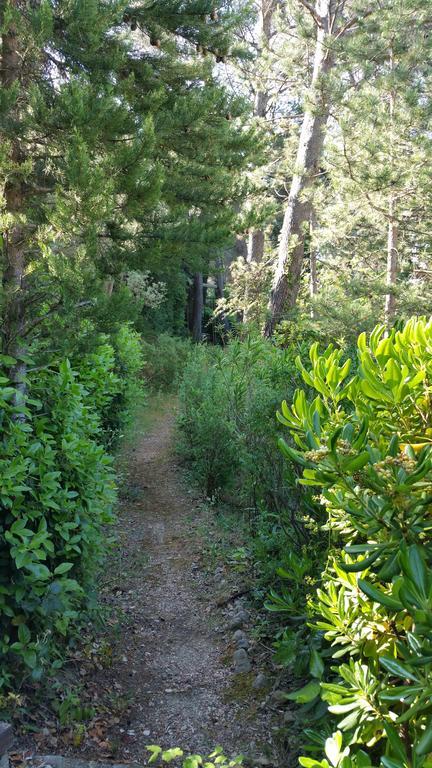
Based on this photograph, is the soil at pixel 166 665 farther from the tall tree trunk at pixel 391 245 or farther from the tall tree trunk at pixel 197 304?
the tall tree trunk at pixel 197 304

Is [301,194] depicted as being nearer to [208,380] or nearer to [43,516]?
[208,380]

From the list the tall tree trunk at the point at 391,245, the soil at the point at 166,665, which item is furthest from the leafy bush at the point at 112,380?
the tall tree trunk at the point at 391,245

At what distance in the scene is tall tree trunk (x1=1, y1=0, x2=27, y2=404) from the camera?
3.30 m

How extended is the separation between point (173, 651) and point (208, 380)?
4.27 meters

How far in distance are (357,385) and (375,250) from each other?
987cm

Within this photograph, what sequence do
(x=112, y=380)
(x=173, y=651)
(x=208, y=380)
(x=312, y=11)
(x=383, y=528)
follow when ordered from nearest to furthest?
(x=383, y=528)
(x=173, y=651)
(x=112, y=380)
(x=208, y=380)
(x=312, y=11)

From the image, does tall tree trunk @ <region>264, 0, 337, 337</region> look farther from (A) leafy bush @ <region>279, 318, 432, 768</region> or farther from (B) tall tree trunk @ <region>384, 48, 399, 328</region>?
(A) leafy bush @ <region>279, 318, 432, 768</region>

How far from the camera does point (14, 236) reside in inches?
153

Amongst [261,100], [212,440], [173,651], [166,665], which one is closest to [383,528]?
[166,665]

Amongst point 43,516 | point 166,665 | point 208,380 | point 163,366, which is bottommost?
point 166,665

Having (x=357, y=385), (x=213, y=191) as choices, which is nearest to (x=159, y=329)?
(x=213, y=191)

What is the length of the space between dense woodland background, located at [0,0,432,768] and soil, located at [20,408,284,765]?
0.32 metres

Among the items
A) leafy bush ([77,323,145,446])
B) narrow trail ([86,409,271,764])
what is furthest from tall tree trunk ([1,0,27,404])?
narrow trail ([86,409,271,764])

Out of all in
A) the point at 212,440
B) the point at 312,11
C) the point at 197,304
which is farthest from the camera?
the point at 197,304
